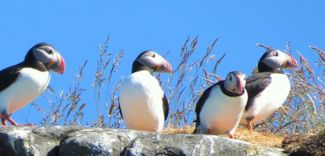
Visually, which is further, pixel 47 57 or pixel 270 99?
pixel 270 99

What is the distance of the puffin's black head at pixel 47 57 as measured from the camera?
1230cm

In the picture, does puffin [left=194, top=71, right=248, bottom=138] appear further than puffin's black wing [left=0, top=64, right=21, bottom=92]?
No

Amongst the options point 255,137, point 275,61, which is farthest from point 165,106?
point 275,61

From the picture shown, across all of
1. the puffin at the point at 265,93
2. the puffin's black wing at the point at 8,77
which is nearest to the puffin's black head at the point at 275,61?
the puffin at the point at 265,93

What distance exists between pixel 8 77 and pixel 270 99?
3.35 m

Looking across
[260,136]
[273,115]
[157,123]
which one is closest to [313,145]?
[260,136]

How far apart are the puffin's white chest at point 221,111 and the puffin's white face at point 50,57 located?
6.76ft

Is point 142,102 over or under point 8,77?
under

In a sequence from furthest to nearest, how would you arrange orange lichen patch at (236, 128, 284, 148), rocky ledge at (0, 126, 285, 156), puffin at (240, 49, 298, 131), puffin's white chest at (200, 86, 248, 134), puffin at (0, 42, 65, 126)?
puffin at (240, 49, 298, 131) → puffin at (0, 42, 65, 126) → puffin's white chest at (200, 86, 248, 134) → orange lichen patch at (236, 128, 284, 148) → rocky ledge at (0, 126, 285, 156)

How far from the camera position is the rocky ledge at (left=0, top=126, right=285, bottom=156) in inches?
383

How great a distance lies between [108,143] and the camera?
10.0m

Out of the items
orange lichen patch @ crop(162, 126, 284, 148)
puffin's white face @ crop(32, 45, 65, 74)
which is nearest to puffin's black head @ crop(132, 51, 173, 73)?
orange lichen patch @ crop(162, 126, 284, 148)

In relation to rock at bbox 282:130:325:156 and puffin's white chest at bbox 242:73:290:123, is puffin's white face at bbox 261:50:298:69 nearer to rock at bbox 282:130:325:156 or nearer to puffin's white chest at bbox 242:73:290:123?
puffin's white chest at bbox 242:73:290:123

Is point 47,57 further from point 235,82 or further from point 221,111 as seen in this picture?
point 235,82
